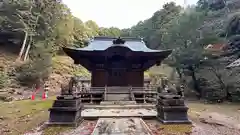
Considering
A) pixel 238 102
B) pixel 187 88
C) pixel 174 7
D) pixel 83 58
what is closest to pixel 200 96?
pixel 187 88

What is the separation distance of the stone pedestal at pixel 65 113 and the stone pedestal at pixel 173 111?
317 centimetres

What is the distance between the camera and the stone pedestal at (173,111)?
286 inches

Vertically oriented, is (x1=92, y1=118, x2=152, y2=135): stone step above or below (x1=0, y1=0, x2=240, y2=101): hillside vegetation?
below

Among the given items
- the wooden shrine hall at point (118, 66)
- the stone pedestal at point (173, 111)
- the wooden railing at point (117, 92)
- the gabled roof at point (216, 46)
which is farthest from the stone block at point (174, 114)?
the gabled roof at point (216, 46)

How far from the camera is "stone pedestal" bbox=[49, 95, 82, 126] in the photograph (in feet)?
23.0

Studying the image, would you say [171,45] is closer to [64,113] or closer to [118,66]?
[118,66]

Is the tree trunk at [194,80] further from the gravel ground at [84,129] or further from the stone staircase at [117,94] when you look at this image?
the gravel ground at [84,129]

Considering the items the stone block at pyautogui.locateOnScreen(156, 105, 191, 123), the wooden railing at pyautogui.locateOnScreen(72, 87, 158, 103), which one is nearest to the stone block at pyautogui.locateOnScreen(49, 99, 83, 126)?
the stone block at pyautogui.locateOnScreen(156, 105, 191, 123)

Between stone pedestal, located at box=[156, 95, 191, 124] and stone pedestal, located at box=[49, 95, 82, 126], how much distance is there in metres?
3.17

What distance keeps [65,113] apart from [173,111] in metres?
3.98

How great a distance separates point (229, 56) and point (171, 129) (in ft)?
51.5

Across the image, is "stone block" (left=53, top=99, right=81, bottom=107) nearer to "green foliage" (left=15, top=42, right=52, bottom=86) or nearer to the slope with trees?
the slope with trees

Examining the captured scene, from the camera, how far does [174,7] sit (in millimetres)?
45438

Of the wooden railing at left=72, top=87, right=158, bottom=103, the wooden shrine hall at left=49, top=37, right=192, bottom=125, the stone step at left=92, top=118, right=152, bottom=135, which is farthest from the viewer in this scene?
the wooden railing at left=72, top=87, right=158, bottom=103
